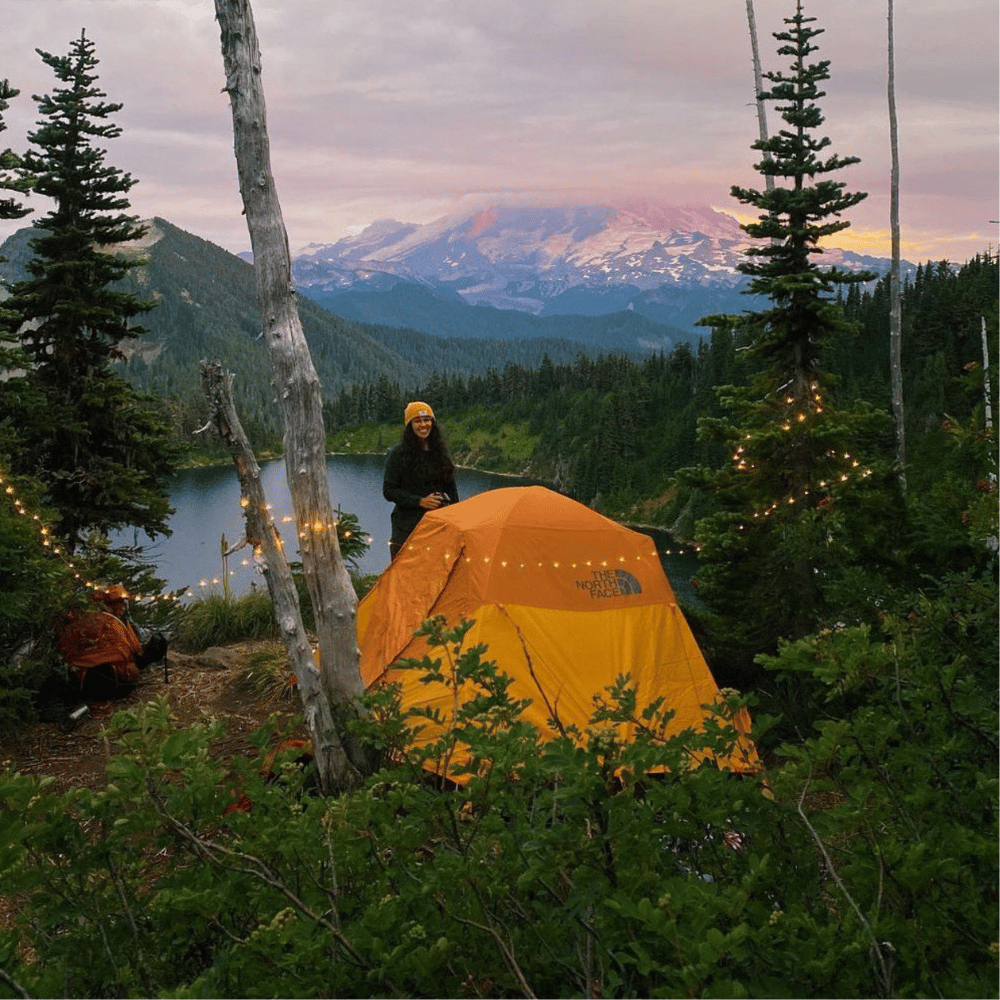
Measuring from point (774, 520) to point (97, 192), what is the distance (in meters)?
10.7

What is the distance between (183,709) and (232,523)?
4207 centimetres

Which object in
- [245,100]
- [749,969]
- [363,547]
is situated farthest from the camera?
[363,547]

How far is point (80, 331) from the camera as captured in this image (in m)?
12.1

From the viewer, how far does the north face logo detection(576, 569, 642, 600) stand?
6.75m

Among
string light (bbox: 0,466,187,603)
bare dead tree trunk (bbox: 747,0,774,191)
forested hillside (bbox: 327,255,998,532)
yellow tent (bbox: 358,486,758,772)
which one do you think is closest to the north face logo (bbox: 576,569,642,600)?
yellow tent (bbox: 358,486,758,772)

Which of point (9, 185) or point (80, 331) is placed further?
point (80, 331)

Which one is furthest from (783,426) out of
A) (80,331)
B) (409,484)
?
(80,331)

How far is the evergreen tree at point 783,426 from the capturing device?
25.7ft

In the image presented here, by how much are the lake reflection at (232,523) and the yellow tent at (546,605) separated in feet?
22.0

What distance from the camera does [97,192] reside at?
1218cm

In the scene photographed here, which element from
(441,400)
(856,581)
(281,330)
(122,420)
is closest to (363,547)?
(122,420)

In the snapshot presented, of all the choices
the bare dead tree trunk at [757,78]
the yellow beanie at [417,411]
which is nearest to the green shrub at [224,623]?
→ the yellow beanie at [417,411]

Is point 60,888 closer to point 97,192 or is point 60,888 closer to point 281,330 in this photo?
point 281,330

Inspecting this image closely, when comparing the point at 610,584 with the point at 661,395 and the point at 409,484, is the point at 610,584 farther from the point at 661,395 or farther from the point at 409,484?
the point at 661,395
